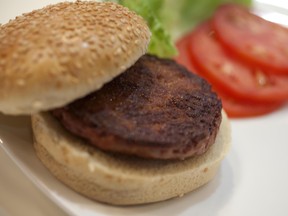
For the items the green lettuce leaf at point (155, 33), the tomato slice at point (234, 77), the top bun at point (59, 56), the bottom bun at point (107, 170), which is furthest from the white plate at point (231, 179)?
the green lettuce leaf at point (155, 33)

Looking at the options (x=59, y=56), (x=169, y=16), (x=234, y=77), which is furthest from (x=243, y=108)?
(x=59, y=56)

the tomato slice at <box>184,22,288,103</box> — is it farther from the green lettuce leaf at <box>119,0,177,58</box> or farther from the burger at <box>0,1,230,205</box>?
the burger at <box>0,1,230,205</box>

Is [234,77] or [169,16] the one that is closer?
[234,77]

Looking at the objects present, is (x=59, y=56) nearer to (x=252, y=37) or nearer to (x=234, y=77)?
(x=234, y=77)

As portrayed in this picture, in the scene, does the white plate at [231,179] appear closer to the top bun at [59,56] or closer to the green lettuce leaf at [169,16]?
the top bun at [59,56]

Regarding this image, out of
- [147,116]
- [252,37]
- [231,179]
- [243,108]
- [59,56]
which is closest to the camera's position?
[59,56]

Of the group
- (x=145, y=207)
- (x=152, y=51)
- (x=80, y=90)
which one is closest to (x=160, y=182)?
(x=145, y=207)
